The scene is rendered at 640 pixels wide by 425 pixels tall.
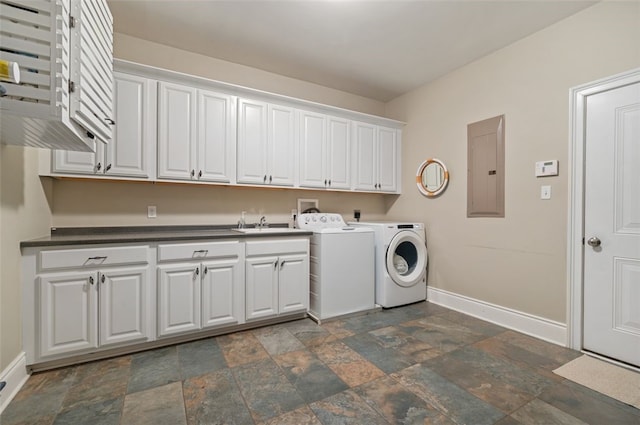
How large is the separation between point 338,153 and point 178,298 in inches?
90.6

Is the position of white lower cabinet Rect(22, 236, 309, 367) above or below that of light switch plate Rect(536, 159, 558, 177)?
below

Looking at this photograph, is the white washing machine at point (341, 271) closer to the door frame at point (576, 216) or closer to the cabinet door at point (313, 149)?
the cabinet door at point (313, 149)

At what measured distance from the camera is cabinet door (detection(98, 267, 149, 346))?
7.02ft

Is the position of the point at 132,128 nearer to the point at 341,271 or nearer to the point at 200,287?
the point at 200,287

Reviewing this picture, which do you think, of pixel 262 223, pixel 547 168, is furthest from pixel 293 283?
pixel 547 168

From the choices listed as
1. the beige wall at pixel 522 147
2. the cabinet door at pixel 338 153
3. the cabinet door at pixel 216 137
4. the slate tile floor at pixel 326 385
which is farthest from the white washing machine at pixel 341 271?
the cabinet door at pixel 216 137

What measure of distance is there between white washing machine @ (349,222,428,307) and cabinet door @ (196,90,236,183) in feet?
5.67

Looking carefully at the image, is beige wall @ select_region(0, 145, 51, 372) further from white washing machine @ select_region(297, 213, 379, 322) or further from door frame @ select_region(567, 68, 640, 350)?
door frame @ select_region(567, 68, 640, 350)

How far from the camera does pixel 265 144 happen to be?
10.1 feet

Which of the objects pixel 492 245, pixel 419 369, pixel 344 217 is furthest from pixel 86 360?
pixel 492 245

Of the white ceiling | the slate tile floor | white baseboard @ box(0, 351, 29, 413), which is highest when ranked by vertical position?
the white ceiling

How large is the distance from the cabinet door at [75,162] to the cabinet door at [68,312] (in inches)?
32.2

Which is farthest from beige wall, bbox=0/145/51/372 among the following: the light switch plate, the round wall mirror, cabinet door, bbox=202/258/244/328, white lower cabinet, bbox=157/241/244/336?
the light switch plate

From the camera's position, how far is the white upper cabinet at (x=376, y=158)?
3.75 meters
